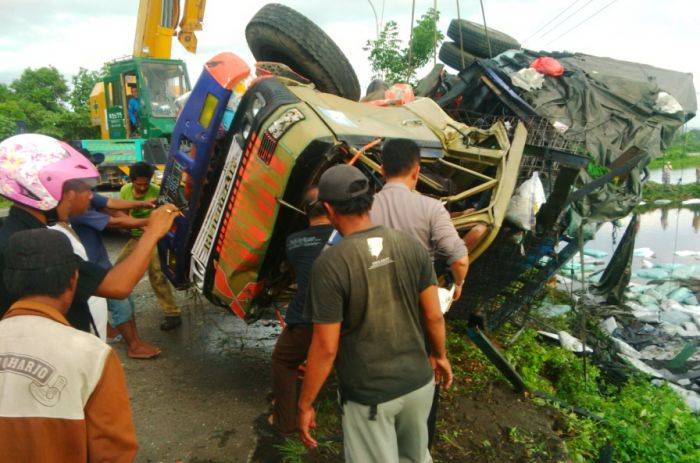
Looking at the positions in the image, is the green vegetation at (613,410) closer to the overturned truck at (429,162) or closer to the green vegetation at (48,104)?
the overturned truck at (429,162)

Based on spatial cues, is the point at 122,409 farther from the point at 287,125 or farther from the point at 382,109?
the point at 382,109

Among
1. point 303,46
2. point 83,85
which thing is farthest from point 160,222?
point 83,85

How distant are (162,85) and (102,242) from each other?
21.5ft

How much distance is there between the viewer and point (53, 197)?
191 centimetres

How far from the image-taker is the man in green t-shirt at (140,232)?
4.27 meters

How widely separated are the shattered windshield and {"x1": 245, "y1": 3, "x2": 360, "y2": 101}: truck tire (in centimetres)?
483

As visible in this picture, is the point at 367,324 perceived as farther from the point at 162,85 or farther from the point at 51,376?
the point at 162,85

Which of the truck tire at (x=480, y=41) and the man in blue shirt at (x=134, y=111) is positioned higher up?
the truck tire at (x=480, y=41)

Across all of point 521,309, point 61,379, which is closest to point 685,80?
point 521,309

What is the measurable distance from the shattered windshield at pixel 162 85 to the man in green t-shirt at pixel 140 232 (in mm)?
4904

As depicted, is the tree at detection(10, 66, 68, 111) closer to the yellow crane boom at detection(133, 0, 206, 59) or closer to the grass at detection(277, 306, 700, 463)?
the yellow crane boom at detection(133, 0, 206, 59)

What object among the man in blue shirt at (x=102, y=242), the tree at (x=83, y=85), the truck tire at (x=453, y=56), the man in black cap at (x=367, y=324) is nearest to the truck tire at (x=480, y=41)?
the truck tire at (x=453, y=56)

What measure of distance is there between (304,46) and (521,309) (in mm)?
3160

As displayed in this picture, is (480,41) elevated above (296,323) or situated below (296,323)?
above
